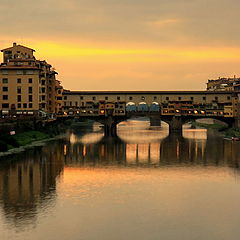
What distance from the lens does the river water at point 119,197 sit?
30.4 meters

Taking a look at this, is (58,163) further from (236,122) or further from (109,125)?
(236,122)

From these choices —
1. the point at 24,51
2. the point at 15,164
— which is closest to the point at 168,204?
the point at 15,164

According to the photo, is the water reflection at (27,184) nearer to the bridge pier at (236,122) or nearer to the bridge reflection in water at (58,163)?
the bridge reflection in water at (58,163)

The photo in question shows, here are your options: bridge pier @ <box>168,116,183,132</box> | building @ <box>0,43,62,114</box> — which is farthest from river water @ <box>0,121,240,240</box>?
bridge pier @ <box>168,116,183,132</box>

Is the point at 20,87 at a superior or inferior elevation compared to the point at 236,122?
superior

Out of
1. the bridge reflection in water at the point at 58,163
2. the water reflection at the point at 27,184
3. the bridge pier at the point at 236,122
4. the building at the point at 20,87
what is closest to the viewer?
the water reflection at the point at 27,184

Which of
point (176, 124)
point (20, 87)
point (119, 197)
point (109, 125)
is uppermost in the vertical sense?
point (20, 87)

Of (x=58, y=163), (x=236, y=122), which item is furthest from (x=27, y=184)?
(x=236, y=122)

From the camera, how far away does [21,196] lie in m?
40.3

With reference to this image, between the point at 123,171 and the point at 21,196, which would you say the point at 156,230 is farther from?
the point at 123,171

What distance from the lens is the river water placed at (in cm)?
3044

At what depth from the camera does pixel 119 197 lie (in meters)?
39.9

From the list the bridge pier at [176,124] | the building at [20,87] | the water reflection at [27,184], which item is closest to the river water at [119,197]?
the water reflection at [27,184]

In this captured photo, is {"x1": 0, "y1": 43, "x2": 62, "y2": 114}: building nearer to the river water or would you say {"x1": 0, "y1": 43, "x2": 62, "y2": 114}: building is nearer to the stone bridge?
the stone bridge
